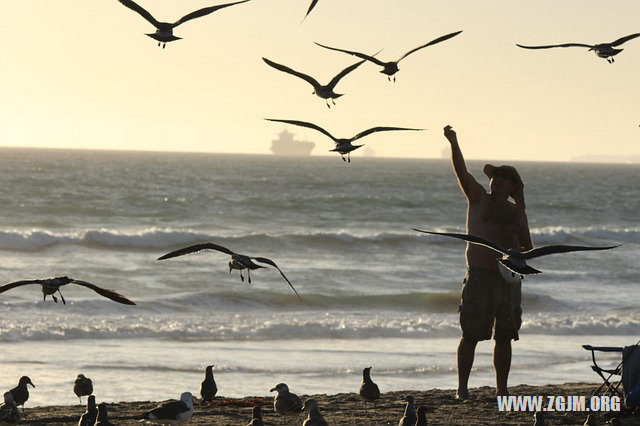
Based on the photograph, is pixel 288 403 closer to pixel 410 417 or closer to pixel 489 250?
pixel 410 417

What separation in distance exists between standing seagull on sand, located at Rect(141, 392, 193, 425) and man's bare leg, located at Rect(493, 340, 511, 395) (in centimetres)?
268

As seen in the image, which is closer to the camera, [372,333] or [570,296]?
[372,333]

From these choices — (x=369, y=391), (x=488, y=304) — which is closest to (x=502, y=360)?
(x=488, y=304)

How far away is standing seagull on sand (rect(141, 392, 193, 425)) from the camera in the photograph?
9.05 meters

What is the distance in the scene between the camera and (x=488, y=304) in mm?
9164

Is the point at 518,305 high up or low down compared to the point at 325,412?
up

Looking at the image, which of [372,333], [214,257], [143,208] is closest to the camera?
[372,333]

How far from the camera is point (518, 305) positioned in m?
9.34

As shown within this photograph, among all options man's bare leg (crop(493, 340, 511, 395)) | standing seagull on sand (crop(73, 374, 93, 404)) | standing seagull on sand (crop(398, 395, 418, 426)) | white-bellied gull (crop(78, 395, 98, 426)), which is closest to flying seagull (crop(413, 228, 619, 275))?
standing seagull on sand (crop(398, 395, 418, 426))

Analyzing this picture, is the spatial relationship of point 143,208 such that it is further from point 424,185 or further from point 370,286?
point 424,185

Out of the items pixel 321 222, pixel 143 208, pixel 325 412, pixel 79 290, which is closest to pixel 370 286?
pixel 79 290

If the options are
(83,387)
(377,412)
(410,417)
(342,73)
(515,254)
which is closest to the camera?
(515,254)

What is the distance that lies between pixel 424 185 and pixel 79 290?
63079 millimetres

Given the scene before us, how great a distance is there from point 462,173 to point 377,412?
2419 millimetres
